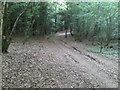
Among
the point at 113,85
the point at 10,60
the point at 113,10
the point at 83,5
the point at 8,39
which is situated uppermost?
the point at 83,5

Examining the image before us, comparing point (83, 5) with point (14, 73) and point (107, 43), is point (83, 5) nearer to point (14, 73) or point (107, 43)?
point (107, 43)

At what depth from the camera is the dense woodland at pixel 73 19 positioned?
9802 millimetres

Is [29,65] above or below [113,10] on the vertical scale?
below

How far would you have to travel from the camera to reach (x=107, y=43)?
10.7m

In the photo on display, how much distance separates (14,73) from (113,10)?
806 cm

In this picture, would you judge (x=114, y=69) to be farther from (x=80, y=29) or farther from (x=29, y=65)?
(x=80, y=29)

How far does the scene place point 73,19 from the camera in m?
15.9

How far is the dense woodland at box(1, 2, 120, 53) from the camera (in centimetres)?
980

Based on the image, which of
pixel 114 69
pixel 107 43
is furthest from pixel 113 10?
pixel 114 69

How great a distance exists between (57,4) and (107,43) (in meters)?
7.99

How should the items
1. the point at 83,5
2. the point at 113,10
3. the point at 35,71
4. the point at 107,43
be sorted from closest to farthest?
the point at 35,71 → the point at 113,10 → the point at 107,43 → the point at 83,5

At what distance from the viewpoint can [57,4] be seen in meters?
15.5

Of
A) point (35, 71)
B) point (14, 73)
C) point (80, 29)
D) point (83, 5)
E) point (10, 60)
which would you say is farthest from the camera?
point (80, 29)

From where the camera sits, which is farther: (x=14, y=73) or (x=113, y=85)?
(x=14, y=73)
